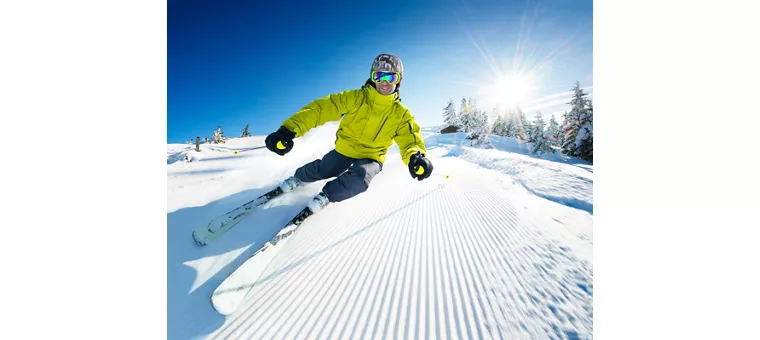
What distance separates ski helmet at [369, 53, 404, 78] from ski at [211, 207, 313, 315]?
2101mm

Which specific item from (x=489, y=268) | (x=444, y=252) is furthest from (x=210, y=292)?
(x=489, y=268)

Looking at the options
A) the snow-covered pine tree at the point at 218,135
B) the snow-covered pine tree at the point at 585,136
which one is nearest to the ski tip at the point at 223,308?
the snow-covered pine tree at the point at 585,136

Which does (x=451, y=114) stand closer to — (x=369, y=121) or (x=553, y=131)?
(x=553, y=131)

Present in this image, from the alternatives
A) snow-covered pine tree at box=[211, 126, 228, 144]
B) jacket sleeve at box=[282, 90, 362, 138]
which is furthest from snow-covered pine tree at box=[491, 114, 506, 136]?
snow-covered pine tree at box=[211, 126, 228, 144]

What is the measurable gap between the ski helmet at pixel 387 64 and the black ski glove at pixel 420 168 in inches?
46.0

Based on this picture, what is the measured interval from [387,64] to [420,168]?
137cm

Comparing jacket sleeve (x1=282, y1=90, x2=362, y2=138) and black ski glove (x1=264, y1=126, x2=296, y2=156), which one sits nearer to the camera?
black ski glove (x1=264, y1=126, x2=296, y2=156)

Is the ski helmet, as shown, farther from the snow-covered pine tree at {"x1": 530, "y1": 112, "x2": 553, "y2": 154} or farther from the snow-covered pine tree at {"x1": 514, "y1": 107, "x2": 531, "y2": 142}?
the snow-covered pine tree at {"x1": 514, "y1": 107, "x2": 531, "y2": 142}

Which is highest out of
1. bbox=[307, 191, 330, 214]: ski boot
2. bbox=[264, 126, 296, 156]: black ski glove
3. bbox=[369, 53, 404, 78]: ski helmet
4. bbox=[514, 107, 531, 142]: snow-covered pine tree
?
bbox=[514, 107, 531, 142]: snow-covered pine tree

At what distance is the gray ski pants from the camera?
2.42m

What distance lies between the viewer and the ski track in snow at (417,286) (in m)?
1.19

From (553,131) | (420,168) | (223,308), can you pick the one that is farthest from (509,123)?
(223,308)

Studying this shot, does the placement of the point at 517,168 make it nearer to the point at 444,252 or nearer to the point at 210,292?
the point at 444,252
